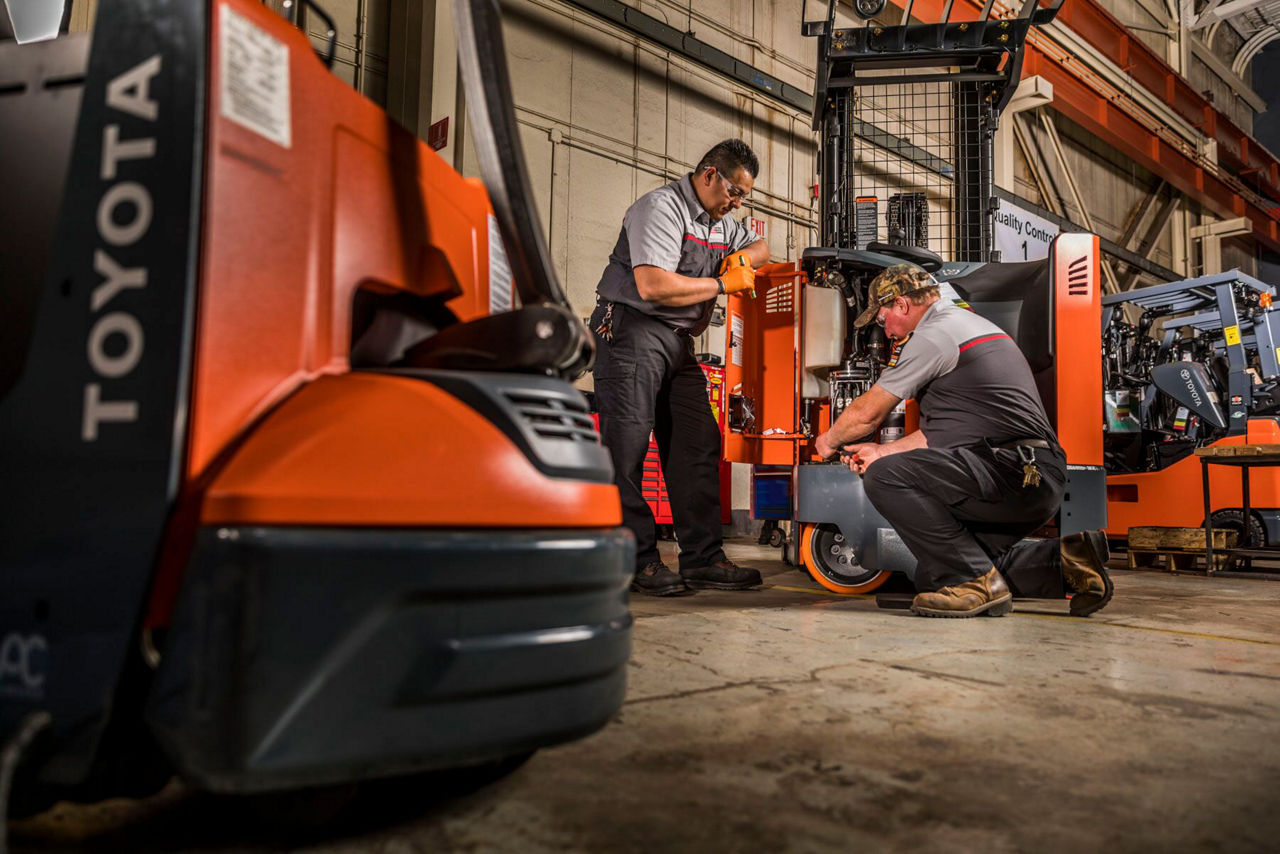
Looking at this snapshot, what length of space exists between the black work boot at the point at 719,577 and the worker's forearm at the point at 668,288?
1.03 meters

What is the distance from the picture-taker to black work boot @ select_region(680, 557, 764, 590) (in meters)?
3.31

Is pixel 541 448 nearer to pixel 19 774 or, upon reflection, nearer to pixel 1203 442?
pixel 19 774

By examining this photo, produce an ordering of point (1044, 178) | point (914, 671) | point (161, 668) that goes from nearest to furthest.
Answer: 1. point (161, 668)
2. point (914, 671)
3. point (1044, 178)

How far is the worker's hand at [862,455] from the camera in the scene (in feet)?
10.1

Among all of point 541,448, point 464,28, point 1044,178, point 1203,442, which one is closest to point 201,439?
point 541,448

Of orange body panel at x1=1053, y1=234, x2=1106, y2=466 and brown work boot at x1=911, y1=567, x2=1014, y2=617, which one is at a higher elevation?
orange body panel at x1=1053, y1=234, x2=1106, y2=466

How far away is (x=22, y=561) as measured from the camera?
0.81 metres

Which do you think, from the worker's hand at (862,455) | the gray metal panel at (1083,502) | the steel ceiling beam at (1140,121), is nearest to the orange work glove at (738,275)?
the worker's hand at (862,455)

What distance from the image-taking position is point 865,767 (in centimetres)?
123

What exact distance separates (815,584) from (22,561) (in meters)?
3.40

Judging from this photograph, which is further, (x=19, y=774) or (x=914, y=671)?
(x=914, y=671)

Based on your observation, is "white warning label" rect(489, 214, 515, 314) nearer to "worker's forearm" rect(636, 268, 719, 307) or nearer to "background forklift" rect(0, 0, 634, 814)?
"background forklift" rect(0, 0, 634, 814)

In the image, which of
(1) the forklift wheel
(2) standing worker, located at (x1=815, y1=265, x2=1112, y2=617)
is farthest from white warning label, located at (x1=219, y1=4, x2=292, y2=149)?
(1) the forklift wheel

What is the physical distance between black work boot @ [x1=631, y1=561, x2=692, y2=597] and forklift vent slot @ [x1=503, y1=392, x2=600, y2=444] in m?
2.14
